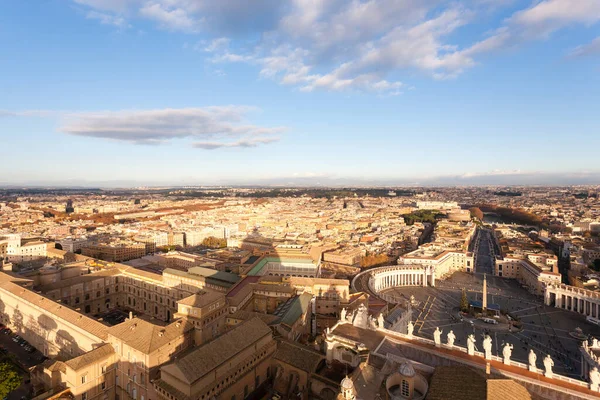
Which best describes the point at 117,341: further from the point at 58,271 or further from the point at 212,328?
the point at 58,271

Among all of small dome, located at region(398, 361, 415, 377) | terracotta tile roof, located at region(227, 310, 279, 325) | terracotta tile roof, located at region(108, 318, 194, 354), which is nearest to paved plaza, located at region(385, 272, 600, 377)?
terracotta tile roof, located at region(227, 310, 279, 325)

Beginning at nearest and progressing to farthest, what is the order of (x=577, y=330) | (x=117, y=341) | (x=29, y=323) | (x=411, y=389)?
(x=411, y=389) → (x=117, y=341) → (x=29, y=323) → (x=577, y=330)

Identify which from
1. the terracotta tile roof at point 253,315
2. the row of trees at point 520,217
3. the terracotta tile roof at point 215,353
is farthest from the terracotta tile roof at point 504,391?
the row of trees at point 520,217

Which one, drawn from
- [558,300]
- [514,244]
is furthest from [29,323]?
[514,244]

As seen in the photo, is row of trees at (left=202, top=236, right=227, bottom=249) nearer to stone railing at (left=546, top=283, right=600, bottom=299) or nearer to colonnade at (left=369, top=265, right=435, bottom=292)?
colonnade at (left=369, top=265, right=435, bottom=292)

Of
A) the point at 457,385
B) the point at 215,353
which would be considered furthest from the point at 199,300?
the point at 457,385
